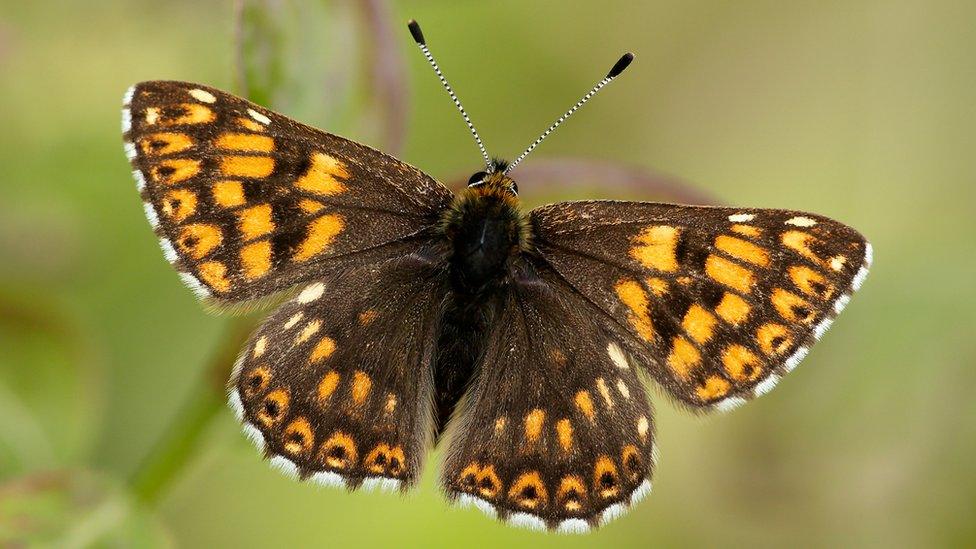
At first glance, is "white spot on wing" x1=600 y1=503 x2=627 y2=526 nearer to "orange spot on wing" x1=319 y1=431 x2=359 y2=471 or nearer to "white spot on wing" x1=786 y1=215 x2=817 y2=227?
"orange spot on wing" x1=319 y1=431 x2=359 y2=471

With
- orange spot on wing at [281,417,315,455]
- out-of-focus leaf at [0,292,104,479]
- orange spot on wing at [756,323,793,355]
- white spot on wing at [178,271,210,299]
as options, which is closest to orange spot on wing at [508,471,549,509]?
orange spot on wing at [281,417,315,455]

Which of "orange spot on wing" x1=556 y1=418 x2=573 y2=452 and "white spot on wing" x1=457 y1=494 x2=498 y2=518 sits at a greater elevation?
"orange spot on wing" x1=556 y1=418 x2=573 y2=452

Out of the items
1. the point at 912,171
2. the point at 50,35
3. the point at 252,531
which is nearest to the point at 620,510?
the point at 252,531

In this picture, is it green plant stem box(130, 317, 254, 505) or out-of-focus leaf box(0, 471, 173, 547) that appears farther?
green plant stem box(130, 317, 254, 505)

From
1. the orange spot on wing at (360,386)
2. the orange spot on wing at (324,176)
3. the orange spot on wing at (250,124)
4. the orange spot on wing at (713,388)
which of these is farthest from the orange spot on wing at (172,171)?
the orange spot on wing at (713,388)

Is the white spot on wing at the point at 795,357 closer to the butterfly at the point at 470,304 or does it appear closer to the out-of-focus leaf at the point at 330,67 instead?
the butterfly at the point at 470,304

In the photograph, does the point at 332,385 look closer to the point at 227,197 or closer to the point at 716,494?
the point at 227,197
